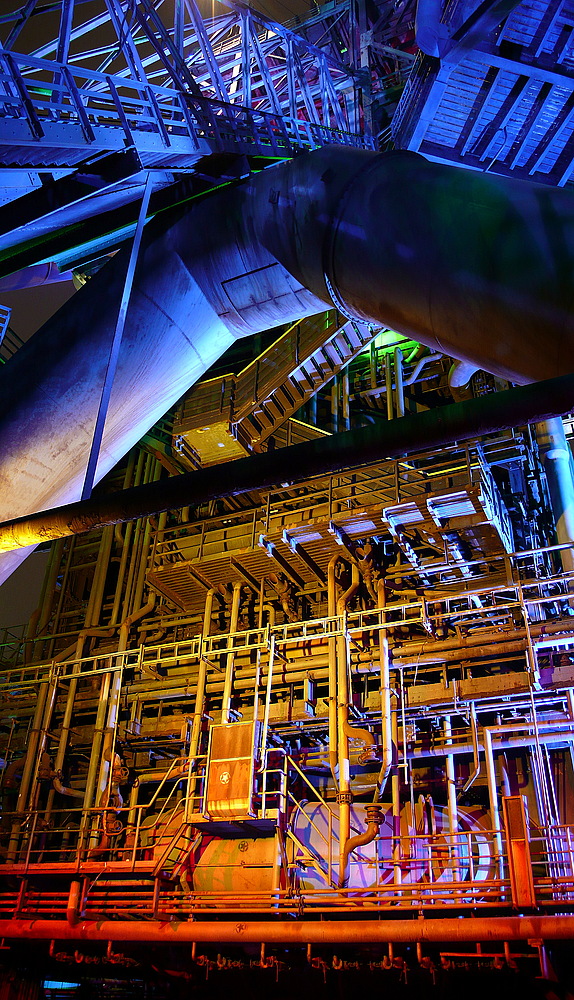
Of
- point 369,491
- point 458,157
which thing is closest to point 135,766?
point 369,491

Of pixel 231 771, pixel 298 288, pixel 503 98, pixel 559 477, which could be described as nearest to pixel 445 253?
pixel 298 288

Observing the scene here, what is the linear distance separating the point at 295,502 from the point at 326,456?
37.8 ft

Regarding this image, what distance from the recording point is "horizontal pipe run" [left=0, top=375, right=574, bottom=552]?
2.27m

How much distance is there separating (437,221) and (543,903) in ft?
25.4

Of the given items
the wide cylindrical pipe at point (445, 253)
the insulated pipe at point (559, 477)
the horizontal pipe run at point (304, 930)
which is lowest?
the horizontal pipe run at point (304, 930)

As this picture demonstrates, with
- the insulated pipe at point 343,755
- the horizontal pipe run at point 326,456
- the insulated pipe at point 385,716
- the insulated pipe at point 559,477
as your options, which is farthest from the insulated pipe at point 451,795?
the horizontal pipe run at point 326,456

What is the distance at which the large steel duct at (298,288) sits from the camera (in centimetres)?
278

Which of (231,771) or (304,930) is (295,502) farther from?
(304,930)

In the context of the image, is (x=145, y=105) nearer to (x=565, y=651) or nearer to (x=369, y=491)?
(x=369, y=491)

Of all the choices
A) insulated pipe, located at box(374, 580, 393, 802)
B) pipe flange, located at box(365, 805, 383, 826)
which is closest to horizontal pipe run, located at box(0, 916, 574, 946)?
pipe flange, located at box(365, 805, 383, 826)

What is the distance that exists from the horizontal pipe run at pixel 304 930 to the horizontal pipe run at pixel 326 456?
727cm

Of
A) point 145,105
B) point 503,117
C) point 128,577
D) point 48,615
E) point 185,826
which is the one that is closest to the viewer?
point 145,105

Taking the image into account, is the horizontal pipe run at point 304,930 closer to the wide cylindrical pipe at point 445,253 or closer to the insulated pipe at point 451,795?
the insulated pipe at point 451,795

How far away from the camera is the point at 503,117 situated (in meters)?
Result: 9.86
